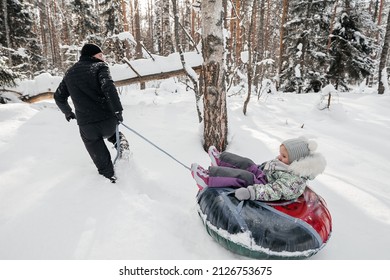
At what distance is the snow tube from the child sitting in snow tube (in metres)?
0.11

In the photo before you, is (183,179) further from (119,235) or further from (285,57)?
(285,57)

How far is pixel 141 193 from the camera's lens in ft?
11.0

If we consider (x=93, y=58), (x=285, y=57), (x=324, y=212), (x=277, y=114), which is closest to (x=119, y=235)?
(x=324, y=212)

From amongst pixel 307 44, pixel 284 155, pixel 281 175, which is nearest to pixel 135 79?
pixel 284 155

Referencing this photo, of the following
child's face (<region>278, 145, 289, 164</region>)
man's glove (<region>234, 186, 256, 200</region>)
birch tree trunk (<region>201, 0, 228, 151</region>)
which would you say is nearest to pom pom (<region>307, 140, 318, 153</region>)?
child's face (<region>278, 145, 289, 164</region>)

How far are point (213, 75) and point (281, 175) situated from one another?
2.58 metres

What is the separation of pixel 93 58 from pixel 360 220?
4016 millimetres

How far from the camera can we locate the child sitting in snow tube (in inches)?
95.1

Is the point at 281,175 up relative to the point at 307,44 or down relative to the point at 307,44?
down

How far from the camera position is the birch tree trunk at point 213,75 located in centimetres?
431

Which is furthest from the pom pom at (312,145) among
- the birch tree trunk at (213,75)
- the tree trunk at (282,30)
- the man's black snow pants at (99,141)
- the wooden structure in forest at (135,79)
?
the tree trunk at (282,30)

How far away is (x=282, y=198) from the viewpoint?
8.20 ft

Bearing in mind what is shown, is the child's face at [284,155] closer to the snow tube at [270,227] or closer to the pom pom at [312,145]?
the pom pom at [312,145]

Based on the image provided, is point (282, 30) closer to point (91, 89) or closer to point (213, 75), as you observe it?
point (213, 75)
